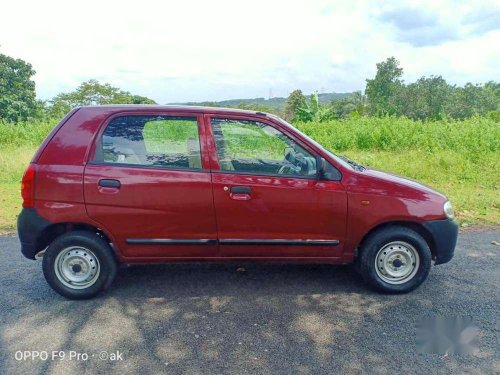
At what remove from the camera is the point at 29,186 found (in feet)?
11.4

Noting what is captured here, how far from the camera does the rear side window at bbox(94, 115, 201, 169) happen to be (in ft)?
11.8

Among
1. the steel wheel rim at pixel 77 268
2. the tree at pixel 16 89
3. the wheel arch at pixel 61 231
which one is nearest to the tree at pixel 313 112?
the wheel arch at pixel 61 231

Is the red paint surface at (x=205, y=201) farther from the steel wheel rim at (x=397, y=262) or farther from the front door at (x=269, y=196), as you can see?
the steel wheel rim at (x=397, y=262)

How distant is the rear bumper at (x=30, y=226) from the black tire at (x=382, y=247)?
3063 millimetres

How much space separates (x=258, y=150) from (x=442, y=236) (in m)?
2.00

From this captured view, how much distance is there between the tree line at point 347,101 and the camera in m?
27.0

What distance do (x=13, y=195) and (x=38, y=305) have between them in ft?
17.5

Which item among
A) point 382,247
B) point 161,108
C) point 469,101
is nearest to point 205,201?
point 161,108

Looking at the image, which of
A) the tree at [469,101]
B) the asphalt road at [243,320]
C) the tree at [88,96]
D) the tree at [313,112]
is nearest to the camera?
the asphalt road at [243,320]

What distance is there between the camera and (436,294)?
3.74 meters

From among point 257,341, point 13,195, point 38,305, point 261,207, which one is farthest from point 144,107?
point 13,195

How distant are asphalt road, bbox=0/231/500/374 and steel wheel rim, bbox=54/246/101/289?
199mm

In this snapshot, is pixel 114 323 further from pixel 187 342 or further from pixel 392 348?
pixel 392 348

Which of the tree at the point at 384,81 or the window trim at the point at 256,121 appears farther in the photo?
the tree at the point at 384,81
